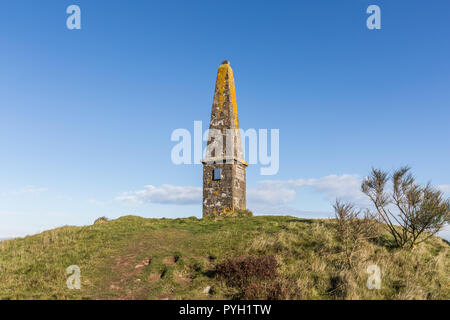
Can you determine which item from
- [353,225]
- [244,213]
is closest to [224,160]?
[244,213]

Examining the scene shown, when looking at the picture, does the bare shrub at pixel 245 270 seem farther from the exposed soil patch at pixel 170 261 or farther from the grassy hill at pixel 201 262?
the exposed soil patch at pixel 170 261

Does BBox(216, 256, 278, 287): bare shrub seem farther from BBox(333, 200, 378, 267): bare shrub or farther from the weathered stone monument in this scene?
the weathered stone monument

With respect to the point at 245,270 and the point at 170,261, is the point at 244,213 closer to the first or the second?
the point at 170,261

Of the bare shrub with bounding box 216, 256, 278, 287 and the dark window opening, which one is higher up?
the dark window opening

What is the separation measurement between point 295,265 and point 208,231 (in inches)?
233

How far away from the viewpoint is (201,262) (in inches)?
484

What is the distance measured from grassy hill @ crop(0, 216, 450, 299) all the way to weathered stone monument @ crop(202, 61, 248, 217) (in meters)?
3.96

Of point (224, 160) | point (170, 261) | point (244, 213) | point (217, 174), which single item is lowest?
point (170, 261)

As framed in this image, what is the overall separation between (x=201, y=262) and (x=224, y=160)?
1121 cm

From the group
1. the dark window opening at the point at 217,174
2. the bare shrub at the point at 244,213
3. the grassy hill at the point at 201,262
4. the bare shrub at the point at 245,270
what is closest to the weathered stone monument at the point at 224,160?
the dark window opening at the point at 217,174

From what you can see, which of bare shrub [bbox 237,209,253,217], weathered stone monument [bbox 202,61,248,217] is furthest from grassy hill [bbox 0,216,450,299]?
weathered stone monument [bbox 202,61,248,217]

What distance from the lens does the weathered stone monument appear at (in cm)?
2231
